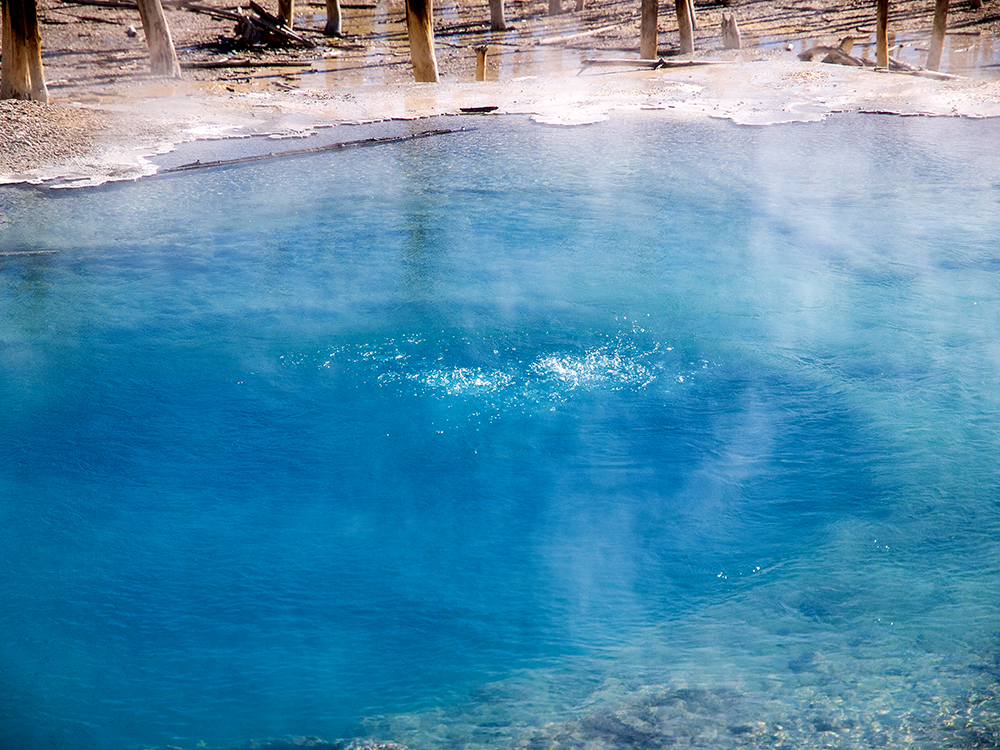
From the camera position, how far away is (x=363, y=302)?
705cm

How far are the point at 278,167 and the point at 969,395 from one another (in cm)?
733

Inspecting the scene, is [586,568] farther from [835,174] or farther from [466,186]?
[835,174]

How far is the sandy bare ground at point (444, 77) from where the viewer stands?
422 inches

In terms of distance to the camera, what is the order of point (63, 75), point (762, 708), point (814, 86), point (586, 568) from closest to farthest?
point (762, 708)
point (586, 568)
point (814, 86)
point (63, 75)

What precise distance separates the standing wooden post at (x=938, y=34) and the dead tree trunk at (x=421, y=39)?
27.4 feet

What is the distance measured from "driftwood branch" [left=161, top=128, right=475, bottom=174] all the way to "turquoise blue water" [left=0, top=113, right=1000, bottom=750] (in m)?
0.64

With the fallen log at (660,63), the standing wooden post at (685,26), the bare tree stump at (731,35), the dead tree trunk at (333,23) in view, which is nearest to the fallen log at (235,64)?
the dead tree trunk at (333,23)

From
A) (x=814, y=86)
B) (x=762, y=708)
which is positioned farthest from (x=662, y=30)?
(x=762, y=708)

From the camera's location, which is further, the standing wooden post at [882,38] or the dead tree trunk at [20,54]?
the standing wooden post at [882,38]

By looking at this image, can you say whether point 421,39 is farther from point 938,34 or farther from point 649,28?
point 938,34

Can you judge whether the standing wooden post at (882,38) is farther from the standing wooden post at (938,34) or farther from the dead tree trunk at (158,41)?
the dead tree trunk at (158,41)

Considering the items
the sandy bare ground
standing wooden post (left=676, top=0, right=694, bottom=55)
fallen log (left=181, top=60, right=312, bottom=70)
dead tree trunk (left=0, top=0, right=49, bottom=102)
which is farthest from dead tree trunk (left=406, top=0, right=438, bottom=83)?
dead tree trunk (left=0, top=0, right=49, bottom=102)

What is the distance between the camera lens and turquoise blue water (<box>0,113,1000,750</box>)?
374cm

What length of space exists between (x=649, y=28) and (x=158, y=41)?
820 cm
